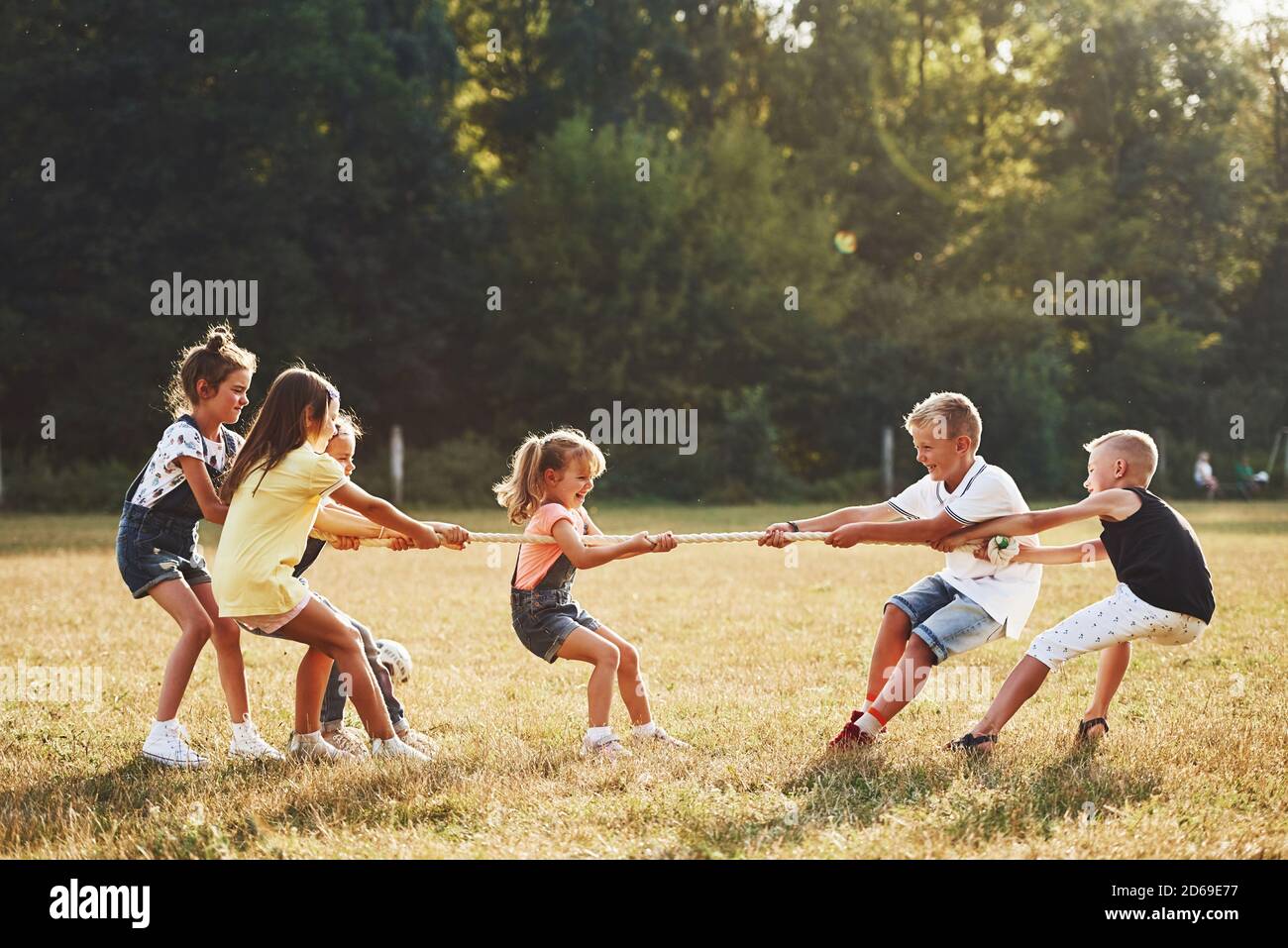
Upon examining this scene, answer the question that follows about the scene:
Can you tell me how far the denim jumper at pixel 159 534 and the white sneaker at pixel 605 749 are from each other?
203 cm

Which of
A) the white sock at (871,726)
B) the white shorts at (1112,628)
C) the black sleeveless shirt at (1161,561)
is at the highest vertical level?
the black sleeveless shirt at (1161,561)

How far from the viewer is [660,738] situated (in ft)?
20.0

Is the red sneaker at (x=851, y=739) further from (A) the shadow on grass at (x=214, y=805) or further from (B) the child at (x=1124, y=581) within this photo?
(A) the shadow on grass at (x=214, y=805)

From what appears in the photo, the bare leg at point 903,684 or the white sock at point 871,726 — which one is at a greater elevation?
the bare leg at point 903,684

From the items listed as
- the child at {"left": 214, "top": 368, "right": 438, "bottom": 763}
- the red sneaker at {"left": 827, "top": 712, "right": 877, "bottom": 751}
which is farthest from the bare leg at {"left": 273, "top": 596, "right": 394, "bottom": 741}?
the red sneaker at {"left": 827, "top": 712, "right": 877, "bottom": 751}

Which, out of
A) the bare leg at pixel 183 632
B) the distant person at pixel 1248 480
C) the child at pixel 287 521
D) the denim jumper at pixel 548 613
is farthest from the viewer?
the distant person at pixel 1248 480

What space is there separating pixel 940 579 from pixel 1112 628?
32.5 inches

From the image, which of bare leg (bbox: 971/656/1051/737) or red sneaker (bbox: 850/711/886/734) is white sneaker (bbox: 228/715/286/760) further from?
bare leg (bbox: 971/656/1051/737)

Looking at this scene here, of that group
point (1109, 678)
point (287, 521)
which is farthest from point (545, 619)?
point (1109, 678)

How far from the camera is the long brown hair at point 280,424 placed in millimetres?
5598

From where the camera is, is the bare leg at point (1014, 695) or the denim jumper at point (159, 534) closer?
the bare leg at point (1014, 695)

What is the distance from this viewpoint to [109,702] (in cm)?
729

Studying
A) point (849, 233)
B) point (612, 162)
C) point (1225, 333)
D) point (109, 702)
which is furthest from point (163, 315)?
point (1225, 333)

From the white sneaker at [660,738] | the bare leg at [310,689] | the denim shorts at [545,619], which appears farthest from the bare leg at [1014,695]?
the bare leg at [310,689]
